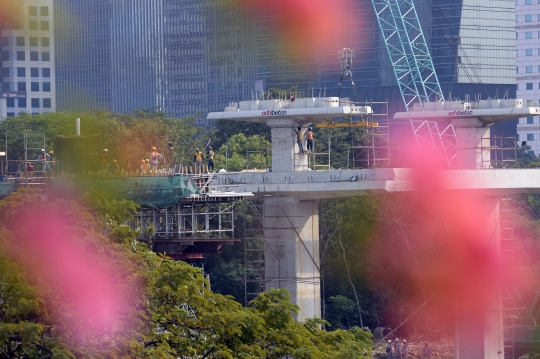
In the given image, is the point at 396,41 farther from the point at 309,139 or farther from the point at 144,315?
the point at 144,315

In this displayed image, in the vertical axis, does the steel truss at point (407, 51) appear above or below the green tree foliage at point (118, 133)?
above

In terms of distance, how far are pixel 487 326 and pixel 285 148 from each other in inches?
571

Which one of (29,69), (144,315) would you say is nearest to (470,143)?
(144,315)

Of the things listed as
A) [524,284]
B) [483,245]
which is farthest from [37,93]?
[483,245]

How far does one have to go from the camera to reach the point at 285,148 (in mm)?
67812

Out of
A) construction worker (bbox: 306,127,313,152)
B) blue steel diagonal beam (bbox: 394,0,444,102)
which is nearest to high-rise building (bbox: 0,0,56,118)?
blue steel diagonal beam (bbox: 394,0,444,102)

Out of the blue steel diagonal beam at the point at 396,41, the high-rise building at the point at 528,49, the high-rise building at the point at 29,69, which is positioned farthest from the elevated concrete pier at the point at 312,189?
the high-rise building at the point at 528,49

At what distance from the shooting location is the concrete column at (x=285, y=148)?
67.6 meters

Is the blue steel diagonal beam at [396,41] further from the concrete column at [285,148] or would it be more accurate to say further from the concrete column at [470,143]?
the concrete column at [285,148]

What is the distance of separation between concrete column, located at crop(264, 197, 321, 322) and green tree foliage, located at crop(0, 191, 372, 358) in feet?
98.2

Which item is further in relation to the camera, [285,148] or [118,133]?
[118,133]

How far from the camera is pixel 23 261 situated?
29.9m

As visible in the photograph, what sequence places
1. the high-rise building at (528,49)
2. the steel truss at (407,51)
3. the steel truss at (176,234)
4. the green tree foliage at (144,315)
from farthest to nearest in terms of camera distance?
the high-rise building at (528,49) → the steel truss at (407,51) → the steel truss at (176,234) → the green tree foliage at (144,315)

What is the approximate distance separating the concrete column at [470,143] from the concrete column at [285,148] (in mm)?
9352
